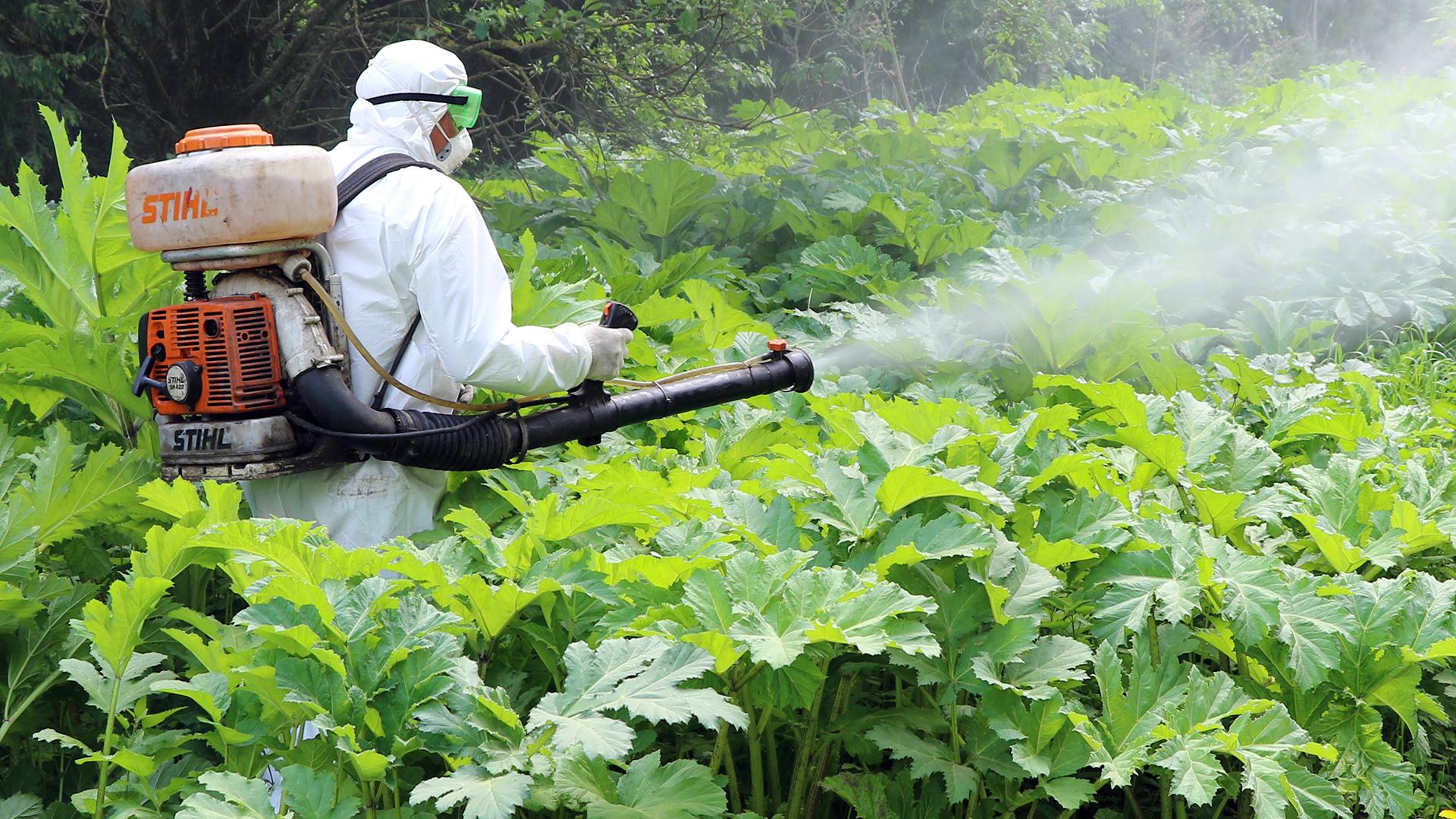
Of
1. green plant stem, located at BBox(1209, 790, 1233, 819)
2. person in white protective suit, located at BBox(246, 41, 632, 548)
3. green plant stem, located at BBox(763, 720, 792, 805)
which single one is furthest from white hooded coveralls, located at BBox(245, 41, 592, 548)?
green plant stem, located at BBox(1209, 790, 1233, 819)

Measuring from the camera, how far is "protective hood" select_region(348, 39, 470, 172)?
3625mm

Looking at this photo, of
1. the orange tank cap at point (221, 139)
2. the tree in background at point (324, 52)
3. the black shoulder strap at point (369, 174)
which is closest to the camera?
the orange tank cap at point (221, 139)

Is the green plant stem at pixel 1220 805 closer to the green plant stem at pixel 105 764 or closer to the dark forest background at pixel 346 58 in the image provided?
the green plant stem at pixel 105 764

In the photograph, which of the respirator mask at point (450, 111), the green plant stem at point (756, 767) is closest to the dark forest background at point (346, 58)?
the respirator mask at point (450, 111)

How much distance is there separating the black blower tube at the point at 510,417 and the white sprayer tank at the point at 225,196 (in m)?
0.39

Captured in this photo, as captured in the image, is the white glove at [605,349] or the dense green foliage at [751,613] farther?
the white glove at [605,349]

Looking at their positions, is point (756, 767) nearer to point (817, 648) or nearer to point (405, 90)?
point (817, 648)

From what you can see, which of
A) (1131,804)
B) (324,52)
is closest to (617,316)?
(1131,804)

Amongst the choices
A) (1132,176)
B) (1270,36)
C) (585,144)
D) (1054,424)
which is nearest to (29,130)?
(585,144)

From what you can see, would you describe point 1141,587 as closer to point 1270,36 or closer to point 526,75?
point 526,75

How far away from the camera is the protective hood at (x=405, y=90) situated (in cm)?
362

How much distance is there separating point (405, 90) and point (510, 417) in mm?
952

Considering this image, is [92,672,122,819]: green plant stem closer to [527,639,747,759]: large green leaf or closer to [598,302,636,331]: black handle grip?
[527,639,747,759]: large green leaf

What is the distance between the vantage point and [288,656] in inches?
93.7
